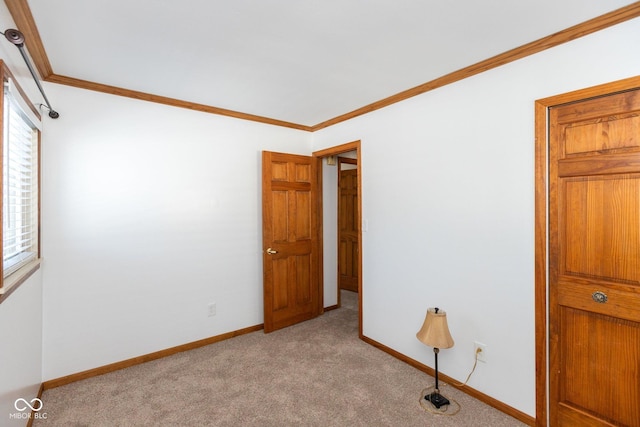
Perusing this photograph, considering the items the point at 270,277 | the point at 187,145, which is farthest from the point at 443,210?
the point at 187,145

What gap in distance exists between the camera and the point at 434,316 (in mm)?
2209

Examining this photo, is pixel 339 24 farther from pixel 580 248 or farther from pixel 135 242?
pixel 135 242

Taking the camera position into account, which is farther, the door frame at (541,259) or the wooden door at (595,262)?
the door frame at (541,259)

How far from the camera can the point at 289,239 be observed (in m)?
3.65

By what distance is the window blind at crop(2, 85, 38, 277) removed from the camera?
5.49 ft

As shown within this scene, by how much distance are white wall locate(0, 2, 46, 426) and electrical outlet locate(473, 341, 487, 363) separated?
2.75 m

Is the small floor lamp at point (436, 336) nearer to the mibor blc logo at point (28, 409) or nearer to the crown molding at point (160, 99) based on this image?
the mibor blc logo at point (28, 409)

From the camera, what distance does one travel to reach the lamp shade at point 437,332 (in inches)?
85.0

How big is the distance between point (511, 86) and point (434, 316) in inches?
65.3

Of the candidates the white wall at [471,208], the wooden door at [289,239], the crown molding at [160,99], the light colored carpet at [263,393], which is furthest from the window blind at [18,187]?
the white wall at [471,208]

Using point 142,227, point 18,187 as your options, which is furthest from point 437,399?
point 18,187

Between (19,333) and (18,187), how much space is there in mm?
885

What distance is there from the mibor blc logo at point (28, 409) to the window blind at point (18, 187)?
0.75m

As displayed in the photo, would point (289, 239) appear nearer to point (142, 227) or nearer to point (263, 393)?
point (142, 227)
